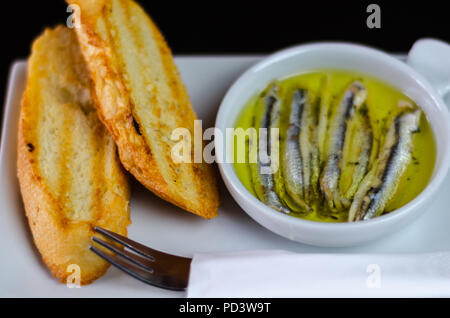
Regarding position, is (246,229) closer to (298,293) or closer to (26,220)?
(298,293)

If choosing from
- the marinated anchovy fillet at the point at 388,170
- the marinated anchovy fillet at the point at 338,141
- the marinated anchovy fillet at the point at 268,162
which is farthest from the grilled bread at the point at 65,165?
the marinated anchovy fillet at the point at 388,170

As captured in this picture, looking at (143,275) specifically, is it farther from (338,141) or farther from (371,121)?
(371,121)

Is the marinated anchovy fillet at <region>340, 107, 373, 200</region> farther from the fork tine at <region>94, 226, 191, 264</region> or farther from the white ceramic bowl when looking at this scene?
the fork tine at <region>94, 226, 191, 264</region>

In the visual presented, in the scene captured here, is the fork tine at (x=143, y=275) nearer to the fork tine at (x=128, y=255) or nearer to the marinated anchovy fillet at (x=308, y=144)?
the fork tine at (x=128, y=255)

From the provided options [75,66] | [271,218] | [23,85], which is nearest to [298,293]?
[271,218]

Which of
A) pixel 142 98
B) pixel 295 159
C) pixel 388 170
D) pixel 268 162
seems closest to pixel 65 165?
pixel 142 98
